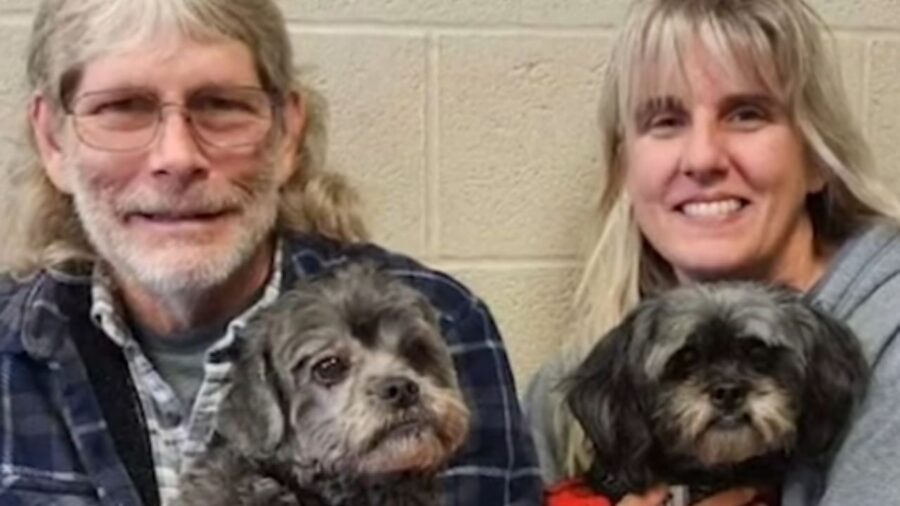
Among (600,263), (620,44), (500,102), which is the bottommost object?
(600,263)

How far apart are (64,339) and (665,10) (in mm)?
870

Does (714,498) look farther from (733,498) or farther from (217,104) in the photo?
(217,104)

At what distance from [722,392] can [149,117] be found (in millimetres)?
718

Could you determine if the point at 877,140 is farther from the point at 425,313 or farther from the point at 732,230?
the point at 425,313

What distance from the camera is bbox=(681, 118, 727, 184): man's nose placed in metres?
1.93

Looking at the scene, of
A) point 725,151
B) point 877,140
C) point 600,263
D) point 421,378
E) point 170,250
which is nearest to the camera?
point 421,378

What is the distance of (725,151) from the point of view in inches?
76.5

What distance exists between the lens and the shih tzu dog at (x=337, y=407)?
1.47 meters

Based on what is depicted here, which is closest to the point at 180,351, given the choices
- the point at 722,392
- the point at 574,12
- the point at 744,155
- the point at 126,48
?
the point at 126,48

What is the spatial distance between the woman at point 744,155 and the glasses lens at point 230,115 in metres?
0.52

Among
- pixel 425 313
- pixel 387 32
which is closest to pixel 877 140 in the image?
pixel 387 32

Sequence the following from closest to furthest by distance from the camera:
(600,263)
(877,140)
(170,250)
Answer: (170,250) < (600,263) < (877,140)

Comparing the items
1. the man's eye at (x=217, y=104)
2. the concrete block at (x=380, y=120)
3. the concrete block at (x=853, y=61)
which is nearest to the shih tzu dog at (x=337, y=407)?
the man's eye at (x=217, y=104)

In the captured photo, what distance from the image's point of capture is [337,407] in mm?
1492
